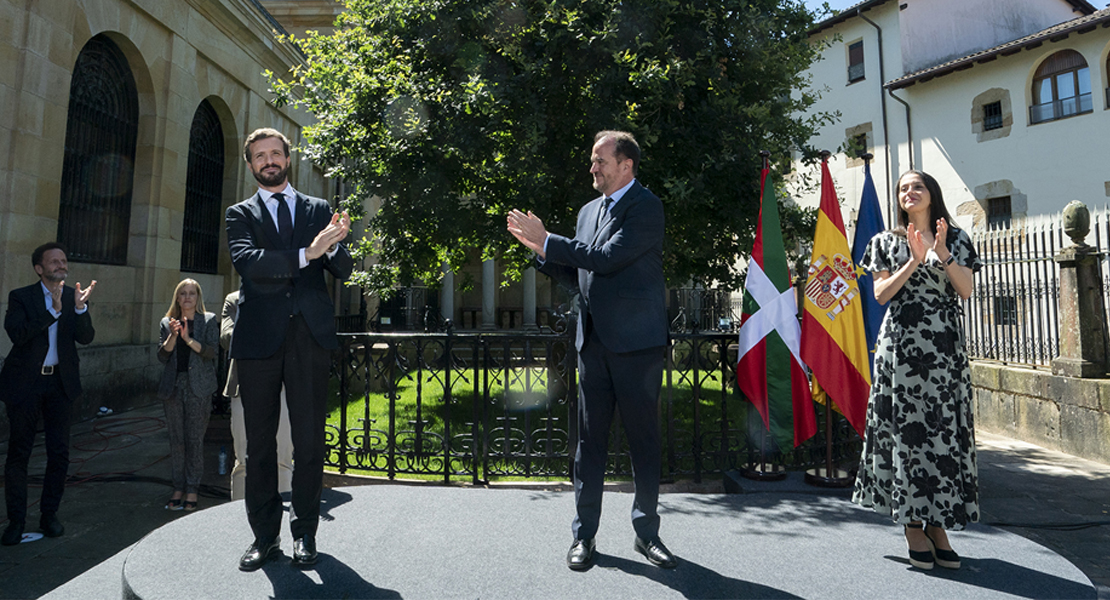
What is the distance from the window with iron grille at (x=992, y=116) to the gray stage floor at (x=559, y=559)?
20.1 meters

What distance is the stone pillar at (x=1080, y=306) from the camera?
7.49m

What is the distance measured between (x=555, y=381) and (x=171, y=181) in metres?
9.37

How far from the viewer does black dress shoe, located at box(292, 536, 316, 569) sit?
3.17m

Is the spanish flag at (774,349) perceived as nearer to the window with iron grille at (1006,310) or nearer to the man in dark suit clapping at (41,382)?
the window with iron grille at (1006,310)

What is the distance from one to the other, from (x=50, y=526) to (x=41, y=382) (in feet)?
3.62

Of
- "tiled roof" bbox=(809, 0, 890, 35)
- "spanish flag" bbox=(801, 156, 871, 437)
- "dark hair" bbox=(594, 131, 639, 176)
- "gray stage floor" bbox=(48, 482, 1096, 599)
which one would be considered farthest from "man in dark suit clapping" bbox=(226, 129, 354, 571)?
"tiled roof" bbox=(809, 0, 890, 35)

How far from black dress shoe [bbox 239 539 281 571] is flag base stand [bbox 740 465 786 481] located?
13.5 feet

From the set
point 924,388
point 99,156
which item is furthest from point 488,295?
point 924,388

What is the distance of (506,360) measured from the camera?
242 inches

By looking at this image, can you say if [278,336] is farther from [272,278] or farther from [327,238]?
[327,238]

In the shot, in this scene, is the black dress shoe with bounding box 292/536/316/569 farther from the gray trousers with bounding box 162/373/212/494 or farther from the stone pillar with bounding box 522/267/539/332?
the stone pillar with bounding box 522/267/539/332

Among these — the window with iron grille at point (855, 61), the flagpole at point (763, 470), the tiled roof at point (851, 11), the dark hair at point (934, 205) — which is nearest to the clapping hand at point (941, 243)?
the dark hair at point (934, 205)

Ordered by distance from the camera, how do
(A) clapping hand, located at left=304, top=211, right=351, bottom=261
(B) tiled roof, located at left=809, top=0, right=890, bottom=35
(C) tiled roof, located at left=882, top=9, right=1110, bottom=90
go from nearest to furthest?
(A) clapping hand, located at left=304, top=211, right=351, bottom=261, (C) tiled roof, located at left=882, top=9, right=1110, bottom=90, (B) tiled roof, located at left=809, top=0, right=890, bottom=35

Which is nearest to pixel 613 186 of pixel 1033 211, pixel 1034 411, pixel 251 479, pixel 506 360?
pixel 251 479
